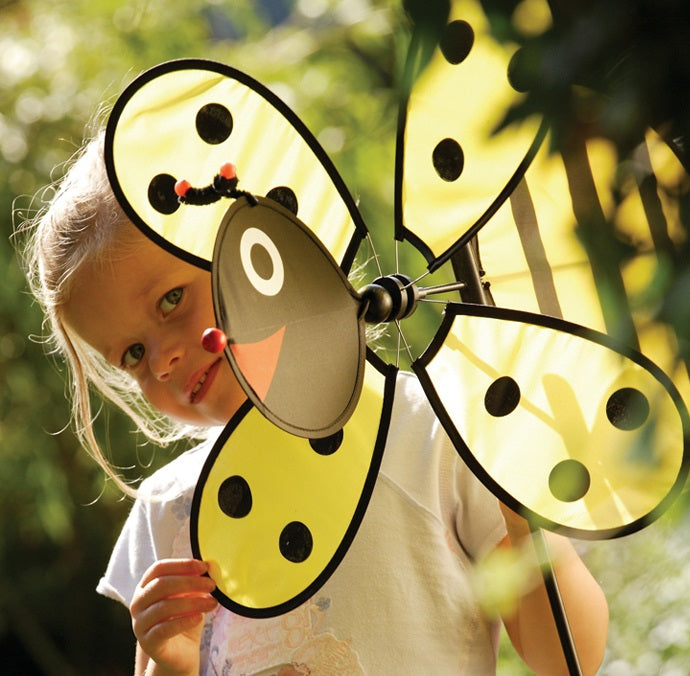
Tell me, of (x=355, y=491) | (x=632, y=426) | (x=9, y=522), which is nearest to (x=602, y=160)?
(x=632, y=426)

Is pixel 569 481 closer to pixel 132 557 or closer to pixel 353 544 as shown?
pixel 353 544

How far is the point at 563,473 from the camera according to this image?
1.51ft

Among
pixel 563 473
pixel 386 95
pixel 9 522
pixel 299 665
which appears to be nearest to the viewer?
pixel 563 473

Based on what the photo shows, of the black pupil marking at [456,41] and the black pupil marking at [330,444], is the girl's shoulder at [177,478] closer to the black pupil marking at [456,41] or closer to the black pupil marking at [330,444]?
the black pupil marking at [330,444]

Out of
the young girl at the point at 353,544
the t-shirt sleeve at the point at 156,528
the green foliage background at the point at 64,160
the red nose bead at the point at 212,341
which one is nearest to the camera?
the red nose bead at the point at 212,341

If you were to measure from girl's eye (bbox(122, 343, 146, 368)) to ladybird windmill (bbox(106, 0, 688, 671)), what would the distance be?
0.38ft

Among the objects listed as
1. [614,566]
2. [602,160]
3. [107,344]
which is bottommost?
[614,566]

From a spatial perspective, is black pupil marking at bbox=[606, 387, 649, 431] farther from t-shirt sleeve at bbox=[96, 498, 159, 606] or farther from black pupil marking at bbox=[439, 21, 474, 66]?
t-shirt sleeve at bbox=[96, 498, 159, 606]

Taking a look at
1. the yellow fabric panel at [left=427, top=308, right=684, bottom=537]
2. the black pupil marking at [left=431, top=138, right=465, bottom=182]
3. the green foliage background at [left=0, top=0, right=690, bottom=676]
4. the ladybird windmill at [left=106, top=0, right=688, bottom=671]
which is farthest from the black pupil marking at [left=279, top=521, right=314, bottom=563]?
the green foliage background at [left=0, top=0, right=690, bottom=676]

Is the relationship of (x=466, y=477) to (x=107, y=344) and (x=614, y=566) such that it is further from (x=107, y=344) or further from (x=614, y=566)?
(x=107, y=344)

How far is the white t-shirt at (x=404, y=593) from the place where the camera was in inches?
25.4

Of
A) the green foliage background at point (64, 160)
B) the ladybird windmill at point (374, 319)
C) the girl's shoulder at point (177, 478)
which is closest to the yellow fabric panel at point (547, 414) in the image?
the ladybird windmill at point (374, 319)

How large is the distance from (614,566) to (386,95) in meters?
0.41

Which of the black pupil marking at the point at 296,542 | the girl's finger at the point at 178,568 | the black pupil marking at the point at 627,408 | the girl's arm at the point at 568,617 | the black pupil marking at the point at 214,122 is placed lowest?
the girl's arm at the point at 568,617
